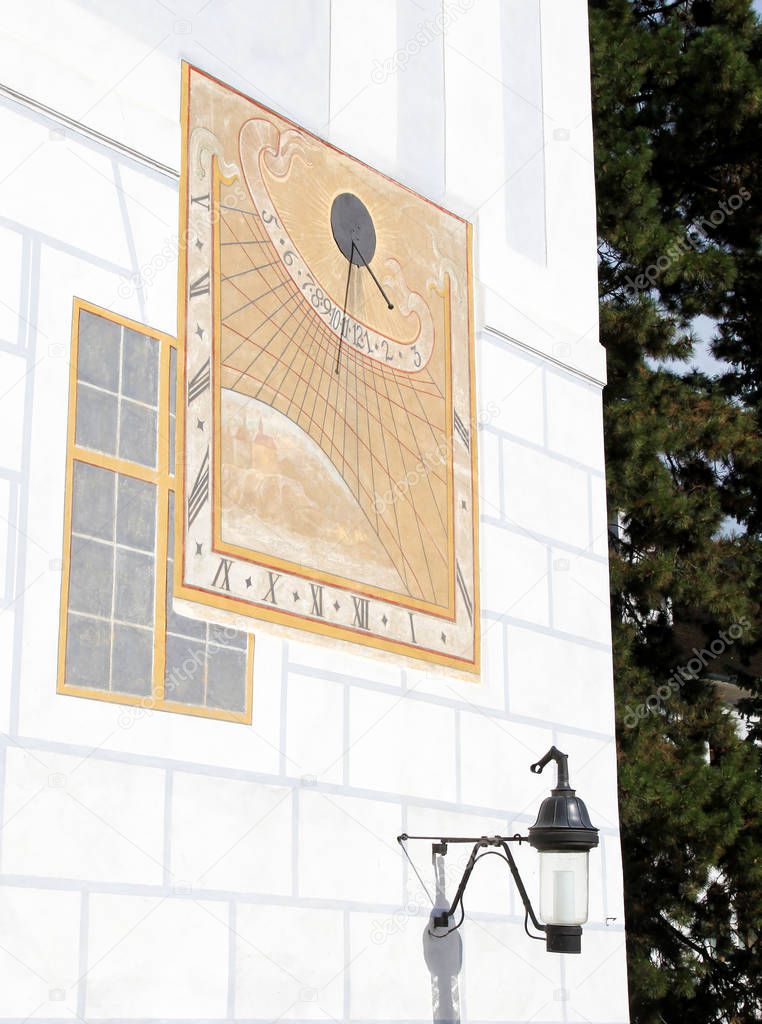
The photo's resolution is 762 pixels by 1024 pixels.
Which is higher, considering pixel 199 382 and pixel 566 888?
pixel 199 382

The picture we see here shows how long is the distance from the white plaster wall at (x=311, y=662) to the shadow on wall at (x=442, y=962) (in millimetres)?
51

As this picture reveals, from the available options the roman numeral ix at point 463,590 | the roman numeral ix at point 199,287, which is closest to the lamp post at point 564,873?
the roman numeral ix at point 463,590

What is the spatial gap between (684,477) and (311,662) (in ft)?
→ 27.2

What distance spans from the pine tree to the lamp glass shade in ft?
18.8

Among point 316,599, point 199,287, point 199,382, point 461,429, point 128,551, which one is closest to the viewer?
point 128,551

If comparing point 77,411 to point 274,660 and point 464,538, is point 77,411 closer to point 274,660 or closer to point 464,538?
point 274,660

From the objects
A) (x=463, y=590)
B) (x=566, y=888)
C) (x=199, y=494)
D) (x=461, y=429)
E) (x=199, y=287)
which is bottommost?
(x=566, y=888)

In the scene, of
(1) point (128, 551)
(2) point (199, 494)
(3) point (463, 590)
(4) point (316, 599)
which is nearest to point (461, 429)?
(3) point (463, 590)

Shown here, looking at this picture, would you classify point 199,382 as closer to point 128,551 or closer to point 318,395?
point 318,395

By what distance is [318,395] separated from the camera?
6656 mm

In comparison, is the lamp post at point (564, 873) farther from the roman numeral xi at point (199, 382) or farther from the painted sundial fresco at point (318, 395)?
the roman numeral xi at point (199, 382)

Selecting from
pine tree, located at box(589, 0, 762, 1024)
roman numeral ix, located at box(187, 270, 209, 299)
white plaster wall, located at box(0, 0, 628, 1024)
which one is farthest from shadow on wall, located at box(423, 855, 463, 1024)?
pine tree, located at box(589, 0, 762, 1024)

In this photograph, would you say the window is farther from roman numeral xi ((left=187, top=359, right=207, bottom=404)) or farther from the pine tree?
the pine tree

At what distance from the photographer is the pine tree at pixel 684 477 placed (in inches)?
487
